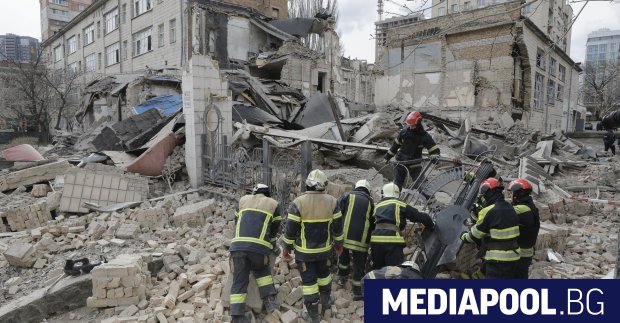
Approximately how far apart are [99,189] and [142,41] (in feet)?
78.5

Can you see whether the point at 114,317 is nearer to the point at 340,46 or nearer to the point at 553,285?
the point at 553,285

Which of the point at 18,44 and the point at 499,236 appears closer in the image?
the point at 499,236

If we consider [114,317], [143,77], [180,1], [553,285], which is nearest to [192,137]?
[114,317]

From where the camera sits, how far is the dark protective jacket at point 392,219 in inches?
183

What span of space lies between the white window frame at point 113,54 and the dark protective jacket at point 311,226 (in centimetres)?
3169

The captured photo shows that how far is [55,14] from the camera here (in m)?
54.6

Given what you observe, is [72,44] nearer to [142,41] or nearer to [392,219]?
[142,41]

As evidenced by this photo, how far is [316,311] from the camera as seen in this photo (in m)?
4.50

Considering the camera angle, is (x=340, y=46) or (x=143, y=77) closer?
(x=143, y=77)

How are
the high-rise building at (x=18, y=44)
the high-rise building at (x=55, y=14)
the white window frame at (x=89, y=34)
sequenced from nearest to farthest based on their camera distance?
the white window frame at (x=89, y=34) < the high-rise building at (x=18, y=44) < the high-rise building at (x=55, y=14)

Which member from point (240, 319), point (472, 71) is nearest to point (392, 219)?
point (240, 319)

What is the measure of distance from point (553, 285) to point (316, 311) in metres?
2.43

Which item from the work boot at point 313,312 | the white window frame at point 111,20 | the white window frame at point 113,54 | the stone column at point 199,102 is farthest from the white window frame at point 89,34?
the work boot at point 313,312

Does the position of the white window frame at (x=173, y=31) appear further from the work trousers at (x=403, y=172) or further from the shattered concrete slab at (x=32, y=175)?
the work trousers at (x=403, y=172)
